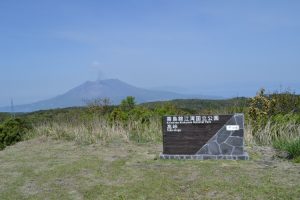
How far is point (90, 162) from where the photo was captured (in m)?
9.48

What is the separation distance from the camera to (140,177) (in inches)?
306

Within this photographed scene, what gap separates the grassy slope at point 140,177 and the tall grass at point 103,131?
2094 mm

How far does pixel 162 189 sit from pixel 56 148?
6.15m

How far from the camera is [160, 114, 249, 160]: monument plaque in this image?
9.28 metres

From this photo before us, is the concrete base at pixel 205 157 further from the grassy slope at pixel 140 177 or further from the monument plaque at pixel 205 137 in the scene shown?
the grassy slope at pixel 140 177

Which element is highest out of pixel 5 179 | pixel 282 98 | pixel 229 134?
pixel 282 98

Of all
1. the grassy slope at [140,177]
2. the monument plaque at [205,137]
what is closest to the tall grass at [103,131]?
the grassy slope at [140,177]

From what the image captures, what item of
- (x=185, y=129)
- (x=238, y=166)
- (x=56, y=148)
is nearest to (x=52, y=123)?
(x=56, y=148)

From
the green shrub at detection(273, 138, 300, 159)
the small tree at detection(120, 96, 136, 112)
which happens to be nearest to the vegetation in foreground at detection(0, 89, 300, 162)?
the small tree at detection(120, 96, 136, 112)

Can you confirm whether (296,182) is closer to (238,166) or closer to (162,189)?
(238,166)

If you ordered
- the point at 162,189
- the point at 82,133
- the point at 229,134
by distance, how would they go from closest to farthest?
the point at 162,189 < the point at 229,134 < the point at 82,133

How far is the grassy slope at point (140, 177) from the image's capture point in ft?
21.7

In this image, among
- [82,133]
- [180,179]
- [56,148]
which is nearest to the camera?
[180,179]

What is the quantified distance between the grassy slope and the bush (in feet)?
12.7
